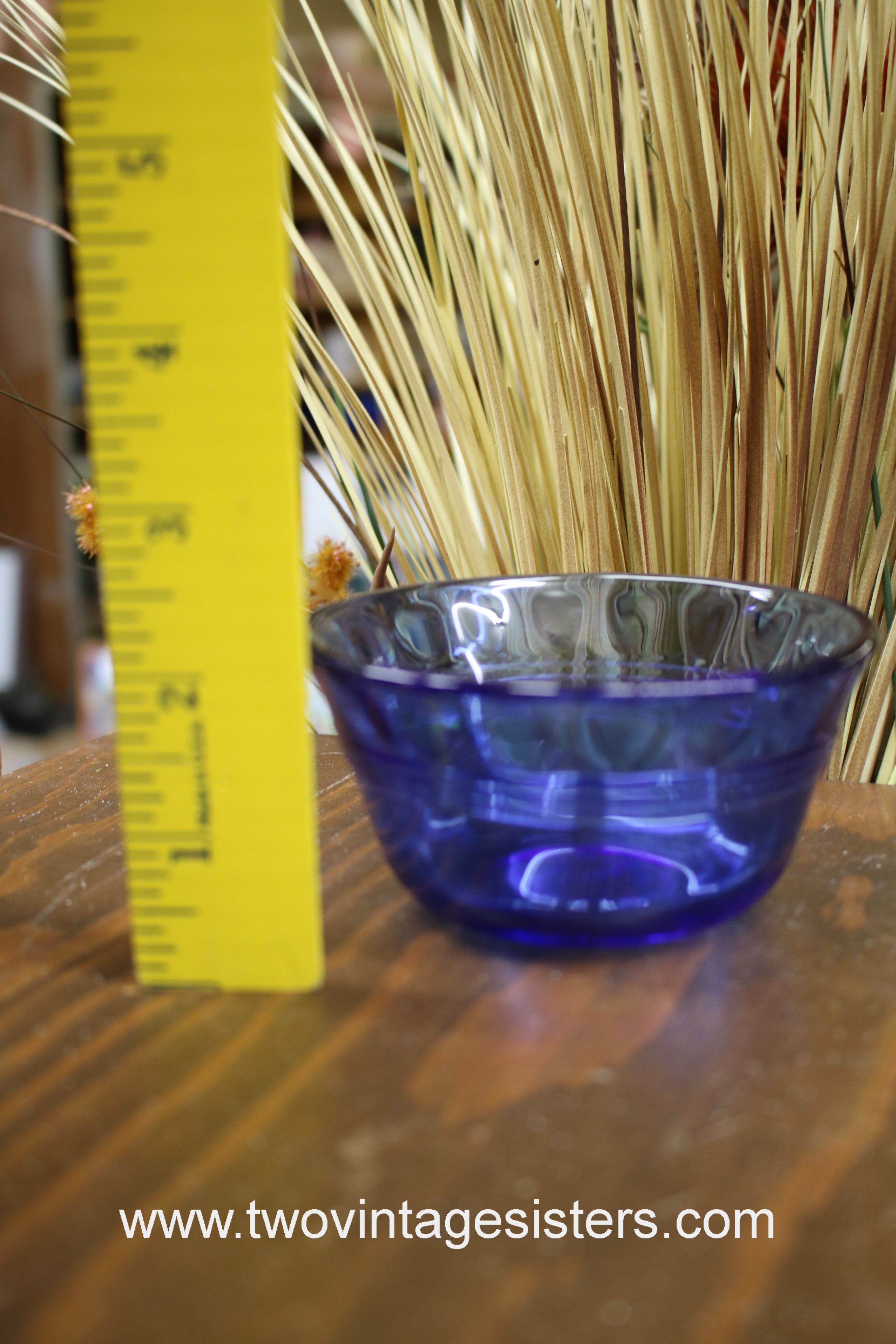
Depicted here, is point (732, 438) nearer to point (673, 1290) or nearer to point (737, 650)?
point (737, 650)

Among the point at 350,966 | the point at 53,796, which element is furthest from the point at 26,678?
the point at 350,966

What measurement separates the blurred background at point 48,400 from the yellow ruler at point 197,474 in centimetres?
250

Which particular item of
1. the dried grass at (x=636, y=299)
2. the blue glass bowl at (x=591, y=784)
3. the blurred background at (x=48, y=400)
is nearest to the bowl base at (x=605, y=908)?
the blue glass bowl at (x=591, y=784)

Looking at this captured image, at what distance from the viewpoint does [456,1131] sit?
0.25 meters

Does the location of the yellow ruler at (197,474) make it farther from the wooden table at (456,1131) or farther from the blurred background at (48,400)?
the blurred background at (48,400)

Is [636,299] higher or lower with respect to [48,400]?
lower

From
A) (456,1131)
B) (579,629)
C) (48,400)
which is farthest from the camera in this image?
(48,400)

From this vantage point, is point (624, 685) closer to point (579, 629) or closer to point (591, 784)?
point (591, 784)

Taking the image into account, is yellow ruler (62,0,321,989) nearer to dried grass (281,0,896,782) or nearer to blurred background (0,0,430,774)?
dried grass (281,0,896,782)

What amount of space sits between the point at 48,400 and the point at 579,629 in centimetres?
269

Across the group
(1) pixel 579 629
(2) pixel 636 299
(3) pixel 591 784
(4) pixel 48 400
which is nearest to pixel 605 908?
(3) pixel 591 784

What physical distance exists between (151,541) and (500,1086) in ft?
0.54

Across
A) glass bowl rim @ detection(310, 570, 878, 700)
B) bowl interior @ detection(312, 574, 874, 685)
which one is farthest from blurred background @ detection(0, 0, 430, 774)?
glass bowl rim @ detection(310, 570, 878, 700)

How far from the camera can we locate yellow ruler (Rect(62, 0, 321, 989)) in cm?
26
